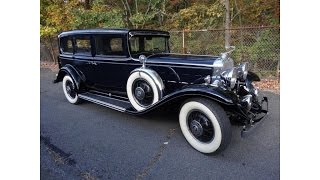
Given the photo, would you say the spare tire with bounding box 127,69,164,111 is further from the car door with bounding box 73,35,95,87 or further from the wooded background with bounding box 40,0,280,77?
the wooded background with bounding box 40,0,280,77

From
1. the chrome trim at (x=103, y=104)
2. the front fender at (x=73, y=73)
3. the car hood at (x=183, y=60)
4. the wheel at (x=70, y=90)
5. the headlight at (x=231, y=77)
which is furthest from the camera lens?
the wheel at (x=70, y=90)

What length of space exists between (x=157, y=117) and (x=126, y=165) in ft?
4.33

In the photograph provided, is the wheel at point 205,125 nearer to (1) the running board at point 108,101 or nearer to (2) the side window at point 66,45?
Answer: (1) the running board at point 108,101

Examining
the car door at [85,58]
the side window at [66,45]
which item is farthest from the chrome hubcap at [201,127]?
A: the side window at [66,45]

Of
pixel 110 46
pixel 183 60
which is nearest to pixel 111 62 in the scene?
pixel 110 46

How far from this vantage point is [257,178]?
227 cm

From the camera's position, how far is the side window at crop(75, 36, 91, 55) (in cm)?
421

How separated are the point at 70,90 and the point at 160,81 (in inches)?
88.9

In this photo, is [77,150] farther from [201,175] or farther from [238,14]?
[238,14]

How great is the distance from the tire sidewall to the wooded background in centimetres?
386

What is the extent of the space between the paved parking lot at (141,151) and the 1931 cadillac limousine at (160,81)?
0.23 meters

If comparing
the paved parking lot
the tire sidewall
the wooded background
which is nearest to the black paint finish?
the tire sidewall

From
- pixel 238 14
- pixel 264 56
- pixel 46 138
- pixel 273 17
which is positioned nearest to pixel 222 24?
pixel 238 14

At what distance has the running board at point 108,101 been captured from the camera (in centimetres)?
360
